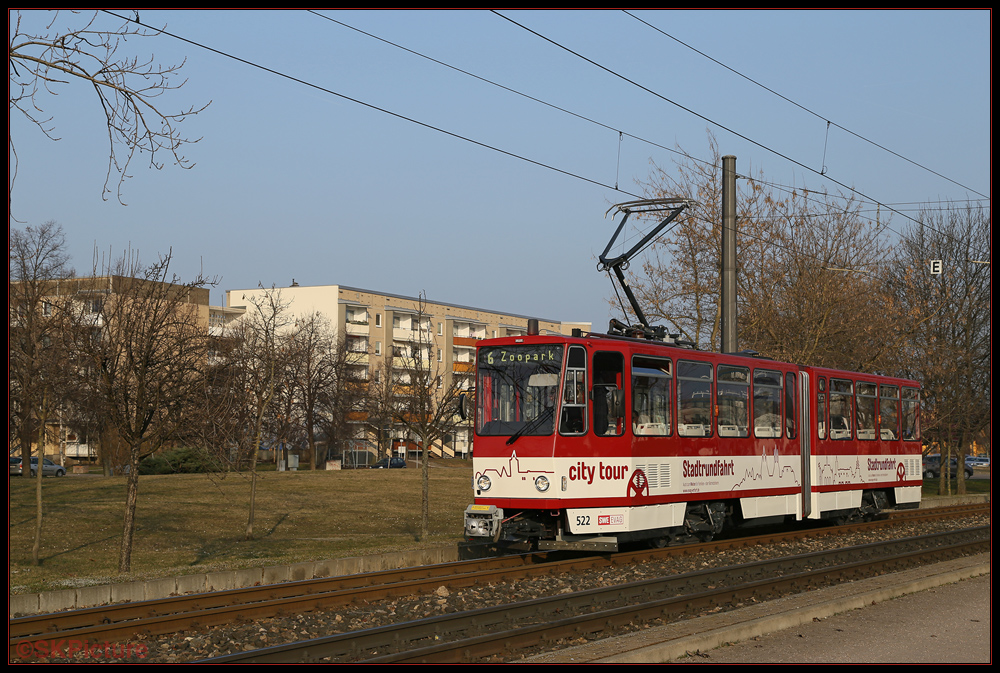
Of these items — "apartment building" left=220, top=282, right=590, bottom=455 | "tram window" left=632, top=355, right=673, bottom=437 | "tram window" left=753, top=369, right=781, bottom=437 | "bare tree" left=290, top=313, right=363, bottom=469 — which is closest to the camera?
"tram window" left=632, top=355, right=673, bottom=437

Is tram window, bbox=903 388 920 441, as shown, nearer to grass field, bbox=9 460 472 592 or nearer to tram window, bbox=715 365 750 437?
tram window, bbox=715 365 750 437

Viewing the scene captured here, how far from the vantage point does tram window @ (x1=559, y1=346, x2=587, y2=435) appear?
47.1 feet

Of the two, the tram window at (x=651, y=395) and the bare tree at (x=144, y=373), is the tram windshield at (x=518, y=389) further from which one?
the bare tree at (x=144, y=373)

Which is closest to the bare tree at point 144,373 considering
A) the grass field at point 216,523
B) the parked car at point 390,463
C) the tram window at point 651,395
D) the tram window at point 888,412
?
the grass field at point 216,523

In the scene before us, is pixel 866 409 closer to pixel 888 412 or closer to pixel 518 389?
pixel 888 412

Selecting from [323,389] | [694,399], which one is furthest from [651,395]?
[323,389]

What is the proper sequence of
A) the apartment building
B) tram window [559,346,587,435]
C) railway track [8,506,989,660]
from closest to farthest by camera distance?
railway track [8,506,989,660], tram window [559,346,587,435], the apartment building

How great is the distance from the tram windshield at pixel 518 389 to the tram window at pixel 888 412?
11.3 meters

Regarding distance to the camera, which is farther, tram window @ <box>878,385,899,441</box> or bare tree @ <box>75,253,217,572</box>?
tram window @ <box>878,385,899,441</box>

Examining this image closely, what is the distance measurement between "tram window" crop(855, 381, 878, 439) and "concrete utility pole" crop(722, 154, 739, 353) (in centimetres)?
291

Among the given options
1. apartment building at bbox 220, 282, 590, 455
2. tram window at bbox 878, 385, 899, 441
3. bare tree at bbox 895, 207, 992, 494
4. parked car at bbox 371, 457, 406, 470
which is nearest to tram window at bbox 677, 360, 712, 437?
tram window at bbox 878, 385, 899, 441

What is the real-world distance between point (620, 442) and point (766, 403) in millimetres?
4944

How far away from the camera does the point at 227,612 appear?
31.9 feet

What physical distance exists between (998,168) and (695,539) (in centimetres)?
828
